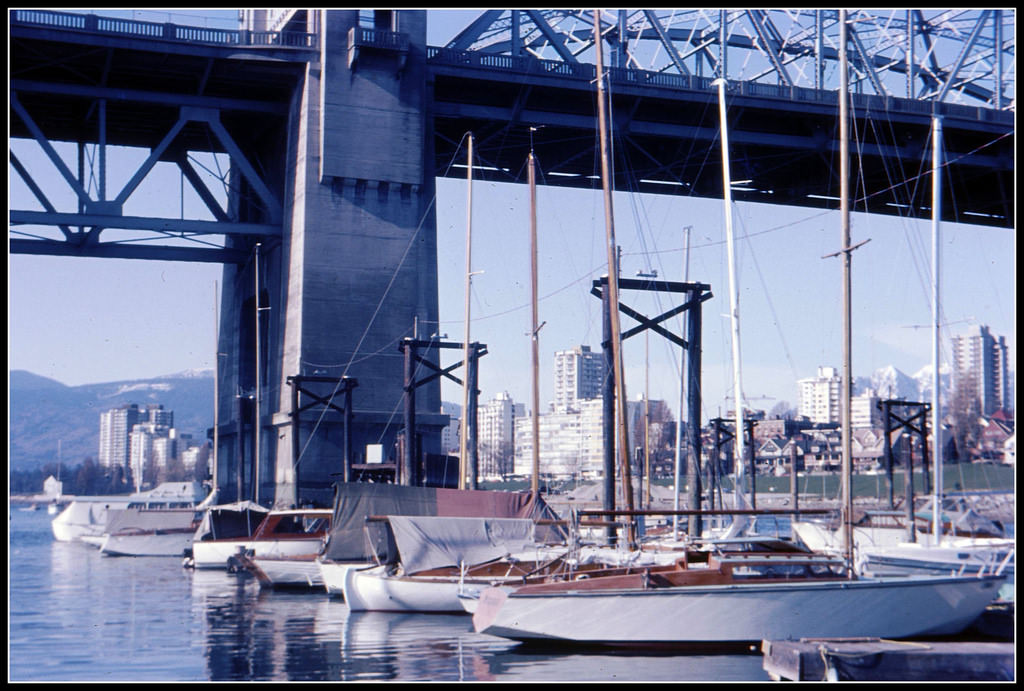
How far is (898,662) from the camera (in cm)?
1691

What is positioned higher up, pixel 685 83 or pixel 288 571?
pixel 685 83

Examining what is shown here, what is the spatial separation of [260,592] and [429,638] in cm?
1497

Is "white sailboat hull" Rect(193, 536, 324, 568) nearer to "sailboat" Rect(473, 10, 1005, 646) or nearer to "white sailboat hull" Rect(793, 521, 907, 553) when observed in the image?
"white sailboat hull" Rect(793, 521, 907, 553)

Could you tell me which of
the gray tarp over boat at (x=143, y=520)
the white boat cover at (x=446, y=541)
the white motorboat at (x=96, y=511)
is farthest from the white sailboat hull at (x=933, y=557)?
the white motorboat at (x=96, y=511)

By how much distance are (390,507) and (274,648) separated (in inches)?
336

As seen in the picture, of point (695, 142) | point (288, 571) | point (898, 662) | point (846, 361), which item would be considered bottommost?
point (288, 571)

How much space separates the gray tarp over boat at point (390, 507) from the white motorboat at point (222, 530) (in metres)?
18.3

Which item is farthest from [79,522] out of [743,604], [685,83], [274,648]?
[743,604]

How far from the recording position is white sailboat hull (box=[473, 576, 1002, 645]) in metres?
21.3

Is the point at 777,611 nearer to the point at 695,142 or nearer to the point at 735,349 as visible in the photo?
the point at 735,349

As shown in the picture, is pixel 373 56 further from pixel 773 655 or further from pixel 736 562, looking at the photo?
pixel 773 655

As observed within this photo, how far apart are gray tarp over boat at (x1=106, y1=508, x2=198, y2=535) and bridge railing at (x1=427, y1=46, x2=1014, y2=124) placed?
30.6 m

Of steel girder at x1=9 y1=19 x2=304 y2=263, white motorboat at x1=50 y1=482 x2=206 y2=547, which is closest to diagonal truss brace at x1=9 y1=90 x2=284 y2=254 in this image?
steel girder at x1=9 y1=19 x2=304 y2=263

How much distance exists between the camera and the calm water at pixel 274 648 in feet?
67.9
